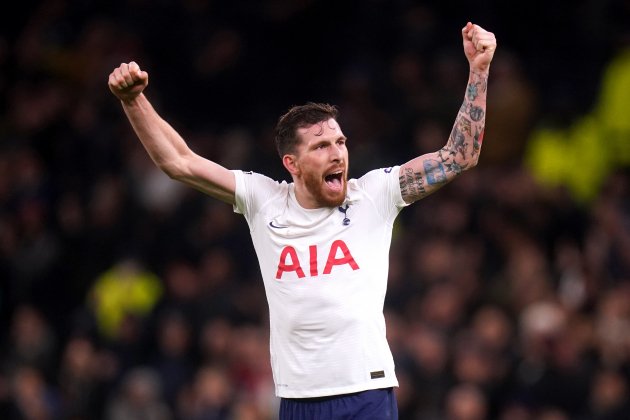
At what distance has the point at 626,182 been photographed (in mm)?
12219

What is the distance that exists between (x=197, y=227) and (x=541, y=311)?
391 centimetres

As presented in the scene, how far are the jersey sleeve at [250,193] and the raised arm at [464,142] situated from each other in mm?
685

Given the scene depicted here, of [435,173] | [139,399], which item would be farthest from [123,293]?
[435,173]

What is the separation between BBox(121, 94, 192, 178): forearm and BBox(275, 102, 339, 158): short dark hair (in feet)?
1.50

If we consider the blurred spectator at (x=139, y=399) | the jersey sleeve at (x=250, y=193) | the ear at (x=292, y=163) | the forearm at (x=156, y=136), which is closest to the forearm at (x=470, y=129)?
the ear at (x=292, y=163)

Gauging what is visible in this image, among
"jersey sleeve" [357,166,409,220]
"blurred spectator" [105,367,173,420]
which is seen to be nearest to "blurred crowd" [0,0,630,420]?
"blurred spectator" [105,367,173,420]

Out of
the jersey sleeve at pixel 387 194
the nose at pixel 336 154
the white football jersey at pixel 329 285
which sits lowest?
the white football jersey at pixel 329 285

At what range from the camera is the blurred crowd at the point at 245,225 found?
11.3 m

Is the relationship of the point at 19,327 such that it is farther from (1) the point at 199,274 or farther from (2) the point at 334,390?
(2) the point at 334,390

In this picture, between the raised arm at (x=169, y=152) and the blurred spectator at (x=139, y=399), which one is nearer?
the raised arm at (x=169, y=152)

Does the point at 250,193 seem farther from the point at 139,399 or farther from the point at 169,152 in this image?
the point at 139,399

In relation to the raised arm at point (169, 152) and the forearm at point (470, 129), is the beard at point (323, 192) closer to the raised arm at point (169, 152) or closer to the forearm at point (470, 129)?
the raised arm at point (169, 152)

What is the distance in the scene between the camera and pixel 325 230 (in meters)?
6.46

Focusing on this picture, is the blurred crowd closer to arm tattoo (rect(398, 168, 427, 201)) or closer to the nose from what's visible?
arm tattoo (rect(398, 168, 427, 201))
